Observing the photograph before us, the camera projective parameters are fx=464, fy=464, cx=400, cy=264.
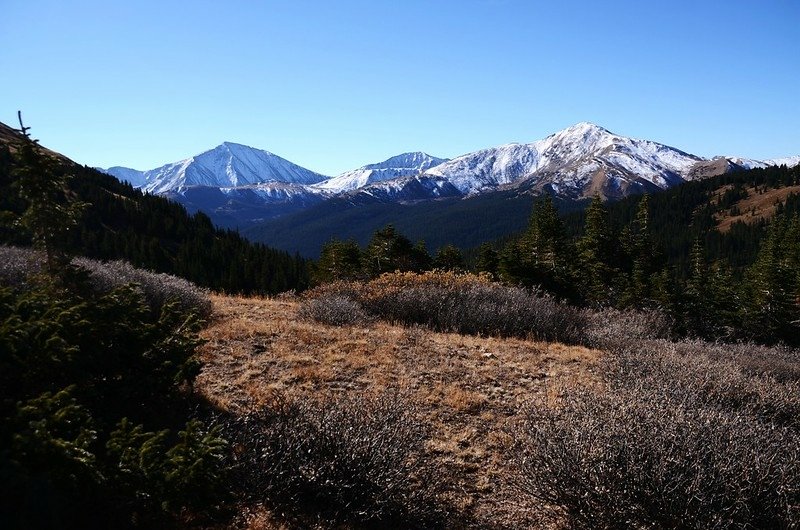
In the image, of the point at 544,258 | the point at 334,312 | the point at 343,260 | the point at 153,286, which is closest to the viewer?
the point at 153,286

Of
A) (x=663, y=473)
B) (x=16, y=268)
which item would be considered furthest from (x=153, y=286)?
(x=663, y=473)

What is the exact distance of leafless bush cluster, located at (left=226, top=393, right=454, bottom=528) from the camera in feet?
14.2

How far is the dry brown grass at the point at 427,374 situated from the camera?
224 inches

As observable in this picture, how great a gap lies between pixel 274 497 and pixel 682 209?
179 metres

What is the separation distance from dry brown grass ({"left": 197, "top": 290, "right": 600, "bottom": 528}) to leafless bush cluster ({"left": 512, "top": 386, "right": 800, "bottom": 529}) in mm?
637

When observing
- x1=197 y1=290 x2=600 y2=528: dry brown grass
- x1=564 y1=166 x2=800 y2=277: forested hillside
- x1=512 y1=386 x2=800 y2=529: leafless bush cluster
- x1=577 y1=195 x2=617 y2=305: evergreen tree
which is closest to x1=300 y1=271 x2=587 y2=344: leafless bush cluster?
x1=197 y1=290 x2=600 y2=528: dry brown grass

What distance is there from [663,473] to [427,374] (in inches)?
186

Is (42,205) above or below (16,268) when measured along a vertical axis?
above

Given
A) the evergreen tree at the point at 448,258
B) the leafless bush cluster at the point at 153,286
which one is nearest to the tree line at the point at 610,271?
the evergreen tree at the point at 448,258

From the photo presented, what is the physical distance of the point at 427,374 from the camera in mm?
8359

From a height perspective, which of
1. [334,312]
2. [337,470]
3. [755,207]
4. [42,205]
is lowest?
[337,470]

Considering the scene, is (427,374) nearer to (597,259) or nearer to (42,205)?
(42,205)

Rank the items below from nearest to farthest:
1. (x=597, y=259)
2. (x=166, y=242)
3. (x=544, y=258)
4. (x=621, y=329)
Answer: (x=621, y=329), (x=544, y=258), (x=597, y=259), (x=166, y=242)

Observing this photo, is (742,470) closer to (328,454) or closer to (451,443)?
(451,443)
